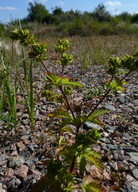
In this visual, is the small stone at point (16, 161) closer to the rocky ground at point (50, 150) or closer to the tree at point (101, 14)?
→ the rocky ground at point (50, 150)

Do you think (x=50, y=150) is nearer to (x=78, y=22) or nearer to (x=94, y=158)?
(x=94, y=158)

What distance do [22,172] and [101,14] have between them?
1802 cm

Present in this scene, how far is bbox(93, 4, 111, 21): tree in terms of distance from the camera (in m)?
16.6

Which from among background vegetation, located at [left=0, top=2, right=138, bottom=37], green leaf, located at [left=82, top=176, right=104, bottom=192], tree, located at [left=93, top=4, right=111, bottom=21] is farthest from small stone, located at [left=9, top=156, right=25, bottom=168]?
tree, located at [left=93, top=4, right=111, bottom=21]

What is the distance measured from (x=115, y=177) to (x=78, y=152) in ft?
2.04

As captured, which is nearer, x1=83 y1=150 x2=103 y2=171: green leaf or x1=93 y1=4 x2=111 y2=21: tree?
x1=83 y1=150 x2=103 y2=171: green leaf

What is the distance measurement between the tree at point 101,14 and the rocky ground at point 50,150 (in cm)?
1491

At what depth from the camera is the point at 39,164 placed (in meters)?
1.73

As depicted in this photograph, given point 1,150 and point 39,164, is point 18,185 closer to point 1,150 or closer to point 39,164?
point 39,164

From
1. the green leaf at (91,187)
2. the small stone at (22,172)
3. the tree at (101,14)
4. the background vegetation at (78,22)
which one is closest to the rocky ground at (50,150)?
the small stone at (22,172)

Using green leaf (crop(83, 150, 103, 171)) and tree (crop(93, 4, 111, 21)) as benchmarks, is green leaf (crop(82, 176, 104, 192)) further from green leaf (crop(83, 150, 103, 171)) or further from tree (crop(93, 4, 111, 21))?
tree (crop(93, 4, 111, 21))

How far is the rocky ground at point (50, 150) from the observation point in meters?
1.58

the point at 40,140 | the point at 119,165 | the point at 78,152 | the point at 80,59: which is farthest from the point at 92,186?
the point at 80,59

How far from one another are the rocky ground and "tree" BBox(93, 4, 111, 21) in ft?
48.9
